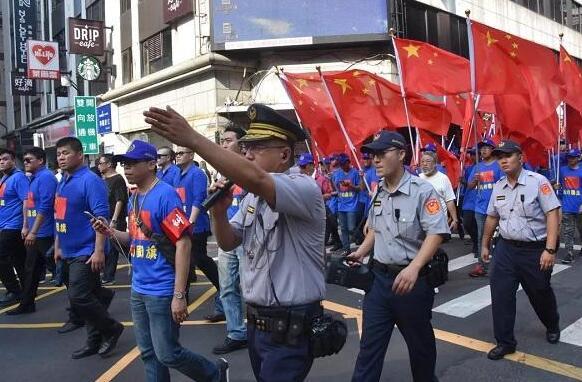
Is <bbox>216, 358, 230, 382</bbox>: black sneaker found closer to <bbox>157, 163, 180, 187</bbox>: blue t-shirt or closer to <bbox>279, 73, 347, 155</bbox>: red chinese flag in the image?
<bbox>157, 163, 180, 187</bbox>: blue t-shirt

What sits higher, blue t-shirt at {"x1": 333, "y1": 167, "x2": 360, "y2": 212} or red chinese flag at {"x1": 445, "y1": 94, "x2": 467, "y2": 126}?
red chinese flag at {"x1": 445, "y1": 94, "x2": 467, "y2": 126}

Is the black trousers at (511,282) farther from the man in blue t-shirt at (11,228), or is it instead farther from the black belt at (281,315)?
the man in blue t-shirt at (11,228)

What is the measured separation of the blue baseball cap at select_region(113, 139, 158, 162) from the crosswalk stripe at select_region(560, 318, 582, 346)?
13.0ft

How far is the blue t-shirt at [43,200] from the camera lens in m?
6.12

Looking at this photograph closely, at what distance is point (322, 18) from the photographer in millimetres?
16438

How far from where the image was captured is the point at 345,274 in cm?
349

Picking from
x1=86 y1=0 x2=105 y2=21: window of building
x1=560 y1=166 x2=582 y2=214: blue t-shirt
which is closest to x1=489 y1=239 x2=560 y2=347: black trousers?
x1=560 y1=166 x2=582 y2=214: blue t-shirt

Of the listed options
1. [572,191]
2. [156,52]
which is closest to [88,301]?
[572,191]

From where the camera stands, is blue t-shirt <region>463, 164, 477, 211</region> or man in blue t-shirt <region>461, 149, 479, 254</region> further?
man in blue t-shirt <region>461, 149, 479, 254</region>

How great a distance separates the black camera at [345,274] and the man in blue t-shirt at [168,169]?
341cm

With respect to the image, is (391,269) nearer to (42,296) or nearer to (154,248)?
(154,248)

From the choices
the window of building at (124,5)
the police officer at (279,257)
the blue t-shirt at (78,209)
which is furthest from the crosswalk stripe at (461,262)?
the window of building at (124,5)

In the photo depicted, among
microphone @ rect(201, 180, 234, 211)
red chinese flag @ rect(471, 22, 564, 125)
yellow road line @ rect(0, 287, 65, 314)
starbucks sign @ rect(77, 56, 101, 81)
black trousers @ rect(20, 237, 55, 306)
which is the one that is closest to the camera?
microphone @ rect(201, 180, 234, 211)

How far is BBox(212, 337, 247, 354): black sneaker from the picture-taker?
4.77m
